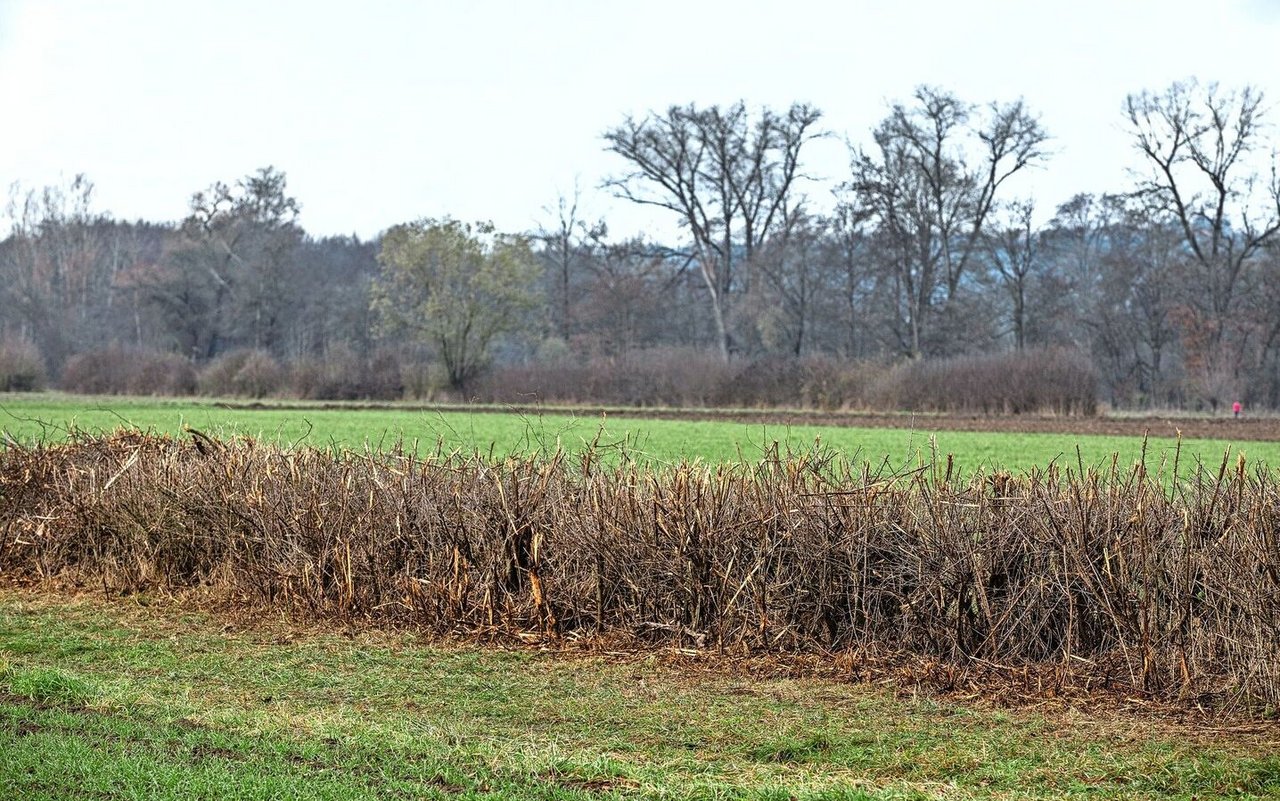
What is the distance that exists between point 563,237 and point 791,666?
54.9 metres

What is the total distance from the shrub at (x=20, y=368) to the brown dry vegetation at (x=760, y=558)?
157 ft

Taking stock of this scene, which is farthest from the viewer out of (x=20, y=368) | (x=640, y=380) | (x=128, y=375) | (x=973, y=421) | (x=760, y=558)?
(x=128, y=375)

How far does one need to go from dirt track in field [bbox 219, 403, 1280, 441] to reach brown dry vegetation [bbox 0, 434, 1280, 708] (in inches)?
645

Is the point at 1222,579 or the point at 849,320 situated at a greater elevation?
the point at 849,320

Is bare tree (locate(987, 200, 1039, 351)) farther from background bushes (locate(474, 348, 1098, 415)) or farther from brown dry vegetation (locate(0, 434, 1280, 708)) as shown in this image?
brown dry vegetation (locate(0, 434, 1280, 708))

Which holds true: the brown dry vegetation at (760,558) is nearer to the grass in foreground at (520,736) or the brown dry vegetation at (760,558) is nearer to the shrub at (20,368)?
the grass in foreground at (520,736)

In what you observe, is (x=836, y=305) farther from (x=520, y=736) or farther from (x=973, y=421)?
(x=520, y=736)

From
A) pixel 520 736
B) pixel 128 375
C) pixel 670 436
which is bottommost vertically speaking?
pixel 520 736

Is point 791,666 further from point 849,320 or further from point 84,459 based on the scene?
point 849,320

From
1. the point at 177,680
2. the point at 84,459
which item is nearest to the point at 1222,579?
the point at 177,680

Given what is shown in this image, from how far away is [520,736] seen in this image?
20.4 ft

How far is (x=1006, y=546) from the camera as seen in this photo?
7.76m

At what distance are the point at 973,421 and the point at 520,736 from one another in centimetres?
3251

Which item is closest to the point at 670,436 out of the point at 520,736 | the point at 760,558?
the point at 760,558
